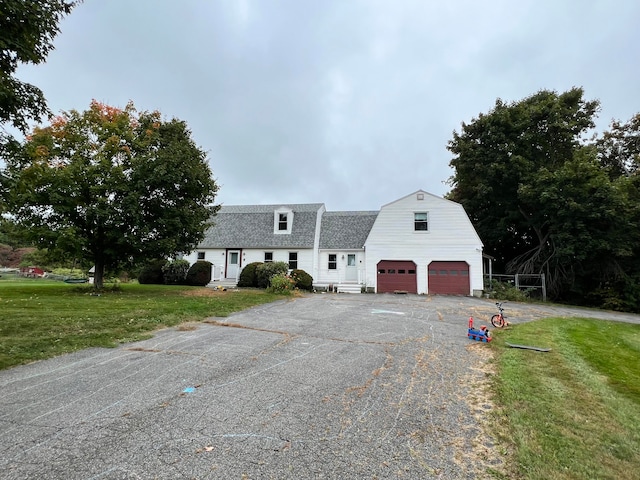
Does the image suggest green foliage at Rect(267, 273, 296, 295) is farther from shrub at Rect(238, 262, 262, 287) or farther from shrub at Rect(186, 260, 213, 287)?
shrub at Rect(186, 260, 213, 287)

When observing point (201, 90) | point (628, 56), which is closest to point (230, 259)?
point (201, 90)

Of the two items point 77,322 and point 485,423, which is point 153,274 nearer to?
point 77,322

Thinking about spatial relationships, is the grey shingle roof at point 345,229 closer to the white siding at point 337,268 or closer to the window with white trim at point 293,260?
the white siding at point 337,268

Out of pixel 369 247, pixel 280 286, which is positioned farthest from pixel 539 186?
pixel 280 286

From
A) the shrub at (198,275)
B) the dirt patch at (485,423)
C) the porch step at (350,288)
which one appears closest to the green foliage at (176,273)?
the shrub at (198,275)

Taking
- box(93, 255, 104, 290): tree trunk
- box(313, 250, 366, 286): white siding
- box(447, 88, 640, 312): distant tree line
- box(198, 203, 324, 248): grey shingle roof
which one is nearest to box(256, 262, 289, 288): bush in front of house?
box(198, 203, 324, 248): grey shingle roof

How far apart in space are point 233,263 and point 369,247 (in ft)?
32.8

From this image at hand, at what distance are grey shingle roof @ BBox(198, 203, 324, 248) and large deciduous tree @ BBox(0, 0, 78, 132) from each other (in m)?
16.1

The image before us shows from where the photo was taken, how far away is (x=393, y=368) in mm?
5211

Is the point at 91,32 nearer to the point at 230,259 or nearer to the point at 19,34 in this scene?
the point at 19,34

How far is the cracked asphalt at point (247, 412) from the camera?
2.58 meters

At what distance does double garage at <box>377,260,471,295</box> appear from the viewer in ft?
68.6

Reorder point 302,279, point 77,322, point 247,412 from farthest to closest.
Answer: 1. point 302,279
2. point 77,322
3. point 247,412

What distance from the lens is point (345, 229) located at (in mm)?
24328
